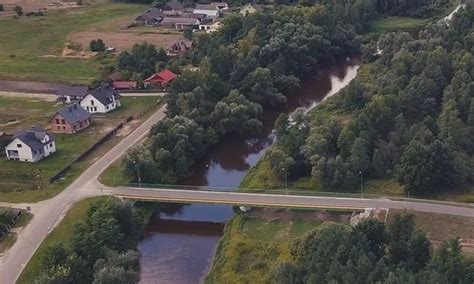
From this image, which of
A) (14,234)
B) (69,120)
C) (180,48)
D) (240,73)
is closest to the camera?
(14,234)

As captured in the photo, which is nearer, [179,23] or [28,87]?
[28,87]

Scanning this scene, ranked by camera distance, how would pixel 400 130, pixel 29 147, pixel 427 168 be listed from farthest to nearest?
pixel 29 147
pixel 400 130
pixel 427 168

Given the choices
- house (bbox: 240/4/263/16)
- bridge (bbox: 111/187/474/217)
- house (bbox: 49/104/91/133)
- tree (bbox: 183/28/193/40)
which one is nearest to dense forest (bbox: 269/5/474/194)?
bridge (bbox: 111/187/474/217)

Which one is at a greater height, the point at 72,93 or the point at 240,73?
the point at 240,73

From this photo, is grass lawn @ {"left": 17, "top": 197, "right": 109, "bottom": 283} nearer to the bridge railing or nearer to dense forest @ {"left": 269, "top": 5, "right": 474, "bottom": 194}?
the bridge railing

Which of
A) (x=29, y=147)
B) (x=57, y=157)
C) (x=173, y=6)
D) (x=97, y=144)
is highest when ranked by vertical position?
(x=173, y=6)

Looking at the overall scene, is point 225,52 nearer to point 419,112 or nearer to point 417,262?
point 419,112

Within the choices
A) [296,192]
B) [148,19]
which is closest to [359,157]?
[296,192]

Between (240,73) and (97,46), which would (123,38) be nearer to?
(97,46)
